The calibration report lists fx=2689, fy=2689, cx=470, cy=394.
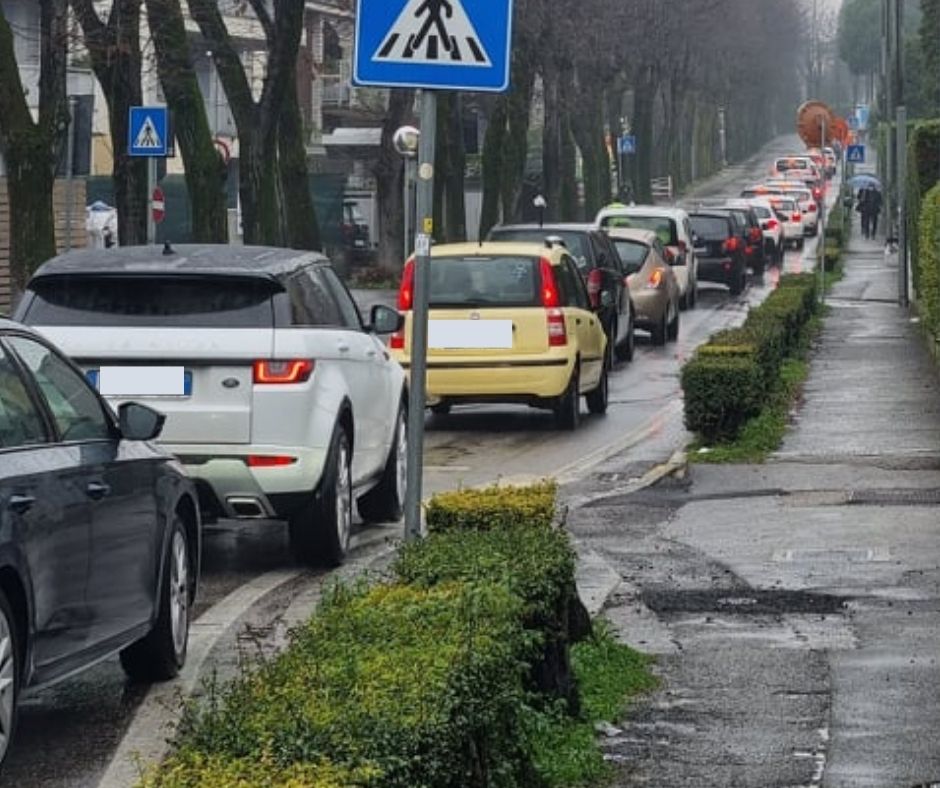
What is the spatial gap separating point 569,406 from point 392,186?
30547mm

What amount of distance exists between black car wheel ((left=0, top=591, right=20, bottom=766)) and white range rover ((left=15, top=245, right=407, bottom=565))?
15.7 feet

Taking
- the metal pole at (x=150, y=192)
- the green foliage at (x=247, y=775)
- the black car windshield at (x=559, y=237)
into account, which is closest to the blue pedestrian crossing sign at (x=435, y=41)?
the green foliage at (x=247, y=775)

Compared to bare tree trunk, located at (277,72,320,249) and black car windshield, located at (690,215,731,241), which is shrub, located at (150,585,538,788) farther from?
black car windshield, located at (690,215,731,241)

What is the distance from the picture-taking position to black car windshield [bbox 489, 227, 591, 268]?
2938cm

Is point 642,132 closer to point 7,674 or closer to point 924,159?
point 924,159

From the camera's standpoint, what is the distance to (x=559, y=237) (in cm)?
2936

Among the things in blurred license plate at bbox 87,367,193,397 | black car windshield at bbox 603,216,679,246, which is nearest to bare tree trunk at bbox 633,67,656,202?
black car windshield at bbox 603,216,679,246

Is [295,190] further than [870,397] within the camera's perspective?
Yes

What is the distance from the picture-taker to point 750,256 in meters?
57.2

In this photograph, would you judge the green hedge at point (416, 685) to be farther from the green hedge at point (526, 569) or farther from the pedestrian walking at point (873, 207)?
the pedestrian walking at point (873, 207)

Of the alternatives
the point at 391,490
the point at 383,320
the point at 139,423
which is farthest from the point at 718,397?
the point at 139,423

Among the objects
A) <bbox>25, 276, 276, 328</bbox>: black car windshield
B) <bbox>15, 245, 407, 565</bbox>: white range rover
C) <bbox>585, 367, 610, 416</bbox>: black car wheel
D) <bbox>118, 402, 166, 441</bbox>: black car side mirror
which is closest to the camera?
<bbox>118, 402, 166, 441</bbox>: black car side mirror

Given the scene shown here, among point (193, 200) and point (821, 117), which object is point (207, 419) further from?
point (821, 117)

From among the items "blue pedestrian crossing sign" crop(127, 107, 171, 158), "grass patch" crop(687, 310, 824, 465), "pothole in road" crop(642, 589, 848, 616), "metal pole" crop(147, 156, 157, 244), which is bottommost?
"pothole in road" crop(642, 589, 848, 616)
